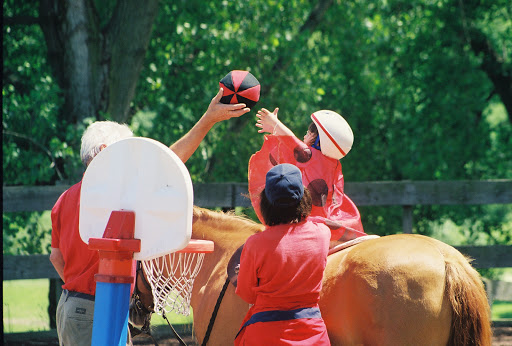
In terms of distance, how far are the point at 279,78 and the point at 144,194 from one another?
8.10 metres

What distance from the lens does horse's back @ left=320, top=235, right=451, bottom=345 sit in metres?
2.97

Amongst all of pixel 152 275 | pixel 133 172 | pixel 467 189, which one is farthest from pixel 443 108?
pixel 133 172

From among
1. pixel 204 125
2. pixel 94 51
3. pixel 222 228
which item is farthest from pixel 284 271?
pixel 94 51

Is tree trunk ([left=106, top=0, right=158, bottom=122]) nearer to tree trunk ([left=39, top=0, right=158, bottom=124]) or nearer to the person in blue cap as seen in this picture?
tree trunk ([left=39, top=0, right=158, bottom=124])

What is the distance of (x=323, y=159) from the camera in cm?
369

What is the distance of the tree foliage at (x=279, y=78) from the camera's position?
7688 millimetres

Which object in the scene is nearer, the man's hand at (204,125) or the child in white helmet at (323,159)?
the man's hand at (204,125)

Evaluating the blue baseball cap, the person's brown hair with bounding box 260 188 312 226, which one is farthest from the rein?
the blue baseball cap

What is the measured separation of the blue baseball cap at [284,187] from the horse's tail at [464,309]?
35.4 inches

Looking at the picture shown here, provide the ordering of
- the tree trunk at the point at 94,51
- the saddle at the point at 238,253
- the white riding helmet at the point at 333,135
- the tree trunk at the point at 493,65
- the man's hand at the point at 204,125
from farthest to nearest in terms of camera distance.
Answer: the tree trunk at the point at 493,65, the tree trunk at the point at 94,51, the white riding helmet at the point at 333,135, the saddle at the point at 238,253, the man's hand at the point at 204,125

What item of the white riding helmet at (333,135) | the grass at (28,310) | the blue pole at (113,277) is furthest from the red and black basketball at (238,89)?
the grass at (28,310)

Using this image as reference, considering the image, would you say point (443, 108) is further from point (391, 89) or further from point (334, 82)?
point (334, 82)

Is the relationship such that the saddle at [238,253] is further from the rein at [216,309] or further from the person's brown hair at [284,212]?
the person's brown hair at [284,212]

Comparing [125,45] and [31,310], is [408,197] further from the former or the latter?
[31,310]
